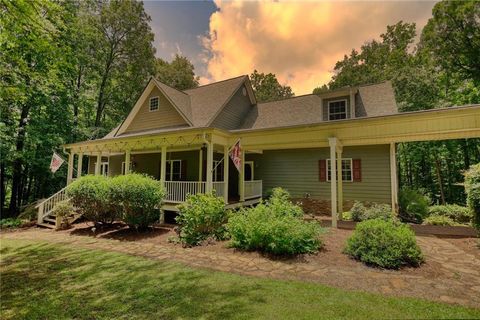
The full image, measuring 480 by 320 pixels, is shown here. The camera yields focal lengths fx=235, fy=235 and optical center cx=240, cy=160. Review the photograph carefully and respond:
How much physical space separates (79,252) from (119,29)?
21.3 meters

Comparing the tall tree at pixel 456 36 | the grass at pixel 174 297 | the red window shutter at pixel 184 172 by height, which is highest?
the tall tree at pixel 456 36

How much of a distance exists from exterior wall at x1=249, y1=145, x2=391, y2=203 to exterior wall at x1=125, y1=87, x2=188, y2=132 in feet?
16.9

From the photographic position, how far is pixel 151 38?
22047 millimetres

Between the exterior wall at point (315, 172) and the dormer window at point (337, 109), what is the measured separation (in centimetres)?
170

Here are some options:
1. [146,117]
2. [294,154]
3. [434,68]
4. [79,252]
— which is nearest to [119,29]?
[146,117]

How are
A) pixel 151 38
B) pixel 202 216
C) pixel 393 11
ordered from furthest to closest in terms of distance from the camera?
pixel 151 38
pixel 393 11
pixel 202 216

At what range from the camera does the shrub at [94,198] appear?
900 centimetres

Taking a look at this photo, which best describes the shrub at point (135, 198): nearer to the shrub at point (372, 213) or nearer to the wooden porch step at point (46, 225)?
the wooden porch step at point (46, 225)

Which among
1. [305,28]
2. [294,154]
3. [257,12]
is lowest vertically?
[294,154]

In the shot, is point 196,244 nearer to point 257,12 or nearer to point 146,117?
point 257,12

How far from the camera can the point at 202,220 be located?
7418 mm

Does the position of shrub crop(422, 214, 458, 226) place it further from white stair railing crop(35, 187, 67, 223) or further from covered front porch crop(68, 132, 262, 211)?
white stair railing crop(35, 187, 67, 223)

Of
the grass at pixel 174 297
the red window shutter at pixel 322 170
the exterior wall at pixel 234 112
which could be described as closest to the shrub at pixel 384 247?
the grass at pixel 174 297

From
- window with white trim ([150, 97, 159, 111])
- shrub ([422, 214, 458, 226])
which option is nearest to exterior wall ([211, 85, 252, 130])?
window with white trim ([150, 97, 159, 111])
